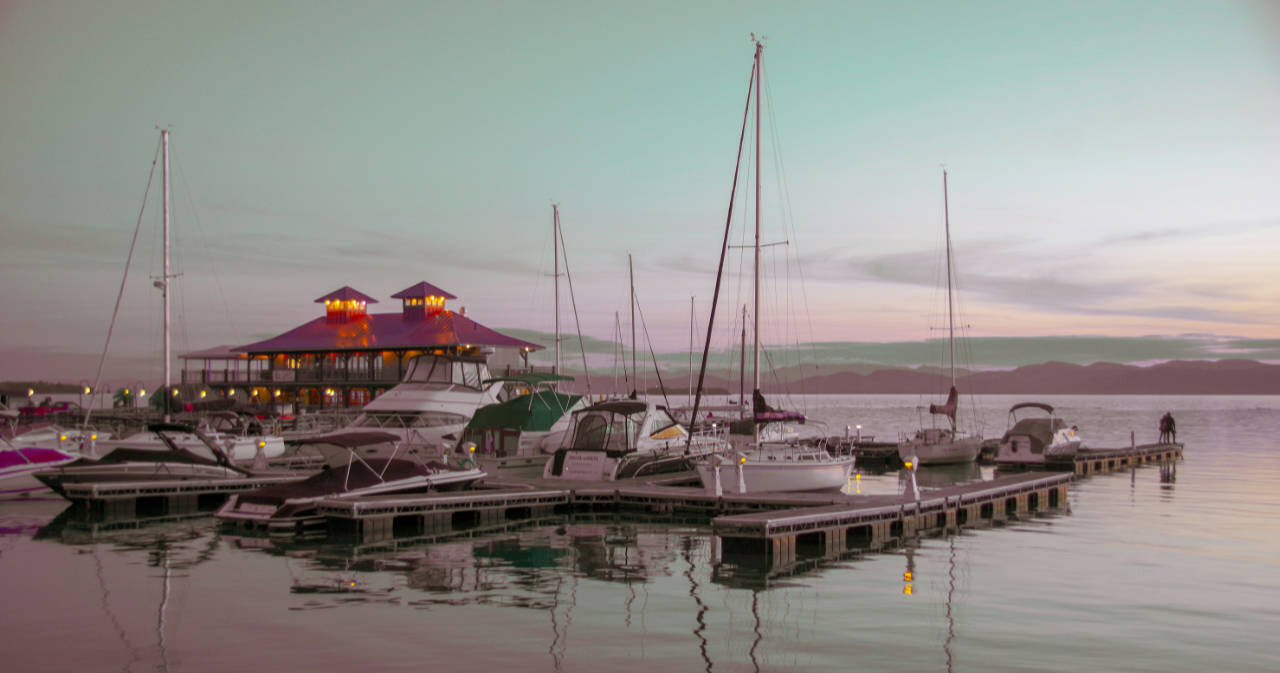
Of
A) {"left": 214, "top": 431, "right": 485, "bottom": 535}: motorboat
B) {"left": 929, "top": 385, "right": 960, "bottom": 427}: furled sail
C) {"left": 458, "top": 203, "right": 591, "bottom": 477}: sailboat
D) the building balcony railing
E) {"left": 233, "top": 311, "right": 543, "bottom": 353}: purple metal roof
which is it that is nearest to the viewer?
{"left": 214, "top": 431, "right": 485, "bottom": 535}: motorboat

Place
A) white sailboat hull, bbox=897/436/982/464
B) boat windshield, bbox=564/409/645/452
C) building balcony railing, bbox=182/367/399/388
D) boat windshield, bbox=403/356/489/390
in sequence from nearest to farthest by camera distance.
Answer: boat windshield, bbox=564/409/645/452, boat windshield, bbox=403/356/489/390, white sailboat hull, bbox=897/436/982/464, building balcony railing, bbox=182/367/399/388

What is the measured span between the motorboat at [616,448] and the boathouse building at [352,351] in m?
30.5

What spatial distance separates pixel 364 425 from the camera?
125ft

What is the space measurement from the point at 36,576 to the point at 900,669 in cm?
1545

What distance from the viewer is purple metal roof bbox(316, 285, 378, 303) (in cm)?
7131

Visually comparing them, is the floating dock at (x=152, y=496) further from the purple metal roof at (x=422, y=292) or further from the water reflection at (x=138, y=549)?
the purple metal roof at (x=422, y=292)

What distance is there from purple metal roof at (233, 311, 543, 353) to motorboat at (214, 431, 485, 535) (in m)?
35.0

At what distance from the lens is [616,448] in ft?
101

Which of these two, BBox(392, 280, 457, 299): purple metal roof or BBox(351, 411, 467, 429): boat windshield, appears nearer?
BBox(351, 411, 467, 429): boat windshield

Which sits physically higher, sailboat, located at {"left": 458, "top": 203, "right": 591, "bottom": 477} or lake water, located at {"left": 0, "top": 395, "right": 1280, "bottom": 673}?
sailboat, located at {"left": 458, "top": 203, "right": 591, "bottom": 477}

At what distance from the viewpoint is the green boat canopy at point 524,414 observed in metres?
36.8

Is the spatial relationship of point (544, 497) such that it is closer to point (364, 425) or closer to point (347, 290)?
point (364, 425)

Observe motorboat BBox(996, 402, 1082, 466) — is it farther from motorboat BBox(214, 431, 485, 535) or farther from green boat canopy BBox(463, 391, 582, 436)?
motorboat BBox(214, 431, 485, 535)

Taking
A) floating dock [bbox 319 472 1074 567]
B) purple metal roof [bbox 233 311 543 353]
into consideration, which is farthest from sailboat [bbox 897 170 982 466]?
purple metal roof [bbox 233 311 543 353]
